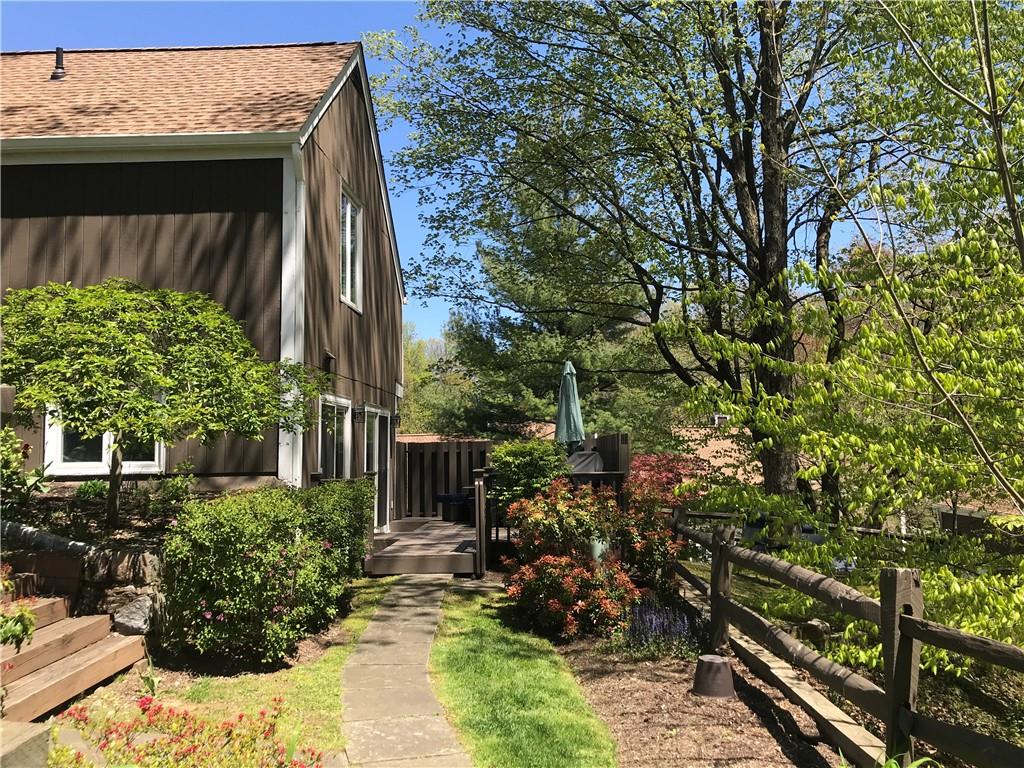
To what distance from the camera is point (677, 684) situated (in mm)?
6156

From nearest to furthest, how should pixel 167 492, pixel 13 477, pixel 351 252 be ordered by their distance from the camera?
pixel 13 477
pixel 167 492
pixel 351 252

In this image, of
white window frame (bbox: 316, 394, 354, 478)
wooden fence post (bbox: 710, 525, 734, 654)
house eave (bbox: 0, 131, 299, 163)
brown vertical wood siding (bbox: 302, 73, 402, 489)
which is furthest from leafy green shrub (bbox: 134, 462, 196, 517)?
wooden fence post (bbox: 710, 525, 734, 654)

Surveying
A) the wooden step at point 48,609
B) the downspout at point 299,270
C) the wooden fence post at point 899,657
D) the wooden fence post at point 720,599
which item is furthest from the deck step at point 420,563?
the wooden fence post at point 899,657

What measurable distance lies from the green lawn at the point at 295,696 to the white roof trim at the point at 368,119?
5.88 m

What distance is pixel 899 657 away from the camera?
13.6ft

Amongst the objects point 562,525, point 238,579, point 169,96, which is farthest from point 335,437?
point 169,96

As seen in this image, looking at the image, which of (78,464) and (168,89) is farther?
(168,89)

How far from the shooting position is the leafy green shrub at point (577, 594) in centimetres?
752

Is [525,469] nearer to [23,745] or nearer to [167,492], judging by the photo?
[167,492]

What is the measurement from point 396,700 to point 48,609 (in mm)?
2835

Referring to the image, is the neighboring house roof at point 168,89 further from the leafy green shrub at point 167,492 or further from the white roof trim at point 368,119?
the leafy green shrub at point 167,492

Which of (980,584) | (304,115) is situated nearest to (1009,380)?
(980,584)

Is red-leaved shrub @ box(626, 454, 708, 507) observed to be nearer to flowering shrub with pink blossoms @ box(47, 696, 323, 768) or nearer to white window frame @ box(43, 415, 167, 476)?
flowering shrub with pink blossoms @ box(47, 696, 323, 768)

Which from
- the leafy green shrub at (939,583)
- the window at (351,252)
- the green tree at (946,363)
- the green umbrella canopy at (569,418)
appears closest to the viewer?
the leafy green shrub at (939,583)
